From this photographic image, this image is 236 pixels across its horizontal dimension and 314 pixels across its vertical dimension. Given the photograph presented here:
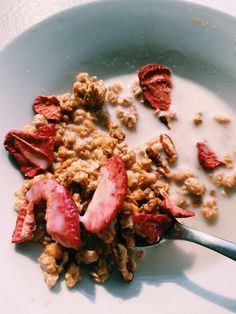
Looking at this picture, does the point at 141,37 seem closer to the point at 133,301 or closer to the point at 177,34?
the point at 177,34

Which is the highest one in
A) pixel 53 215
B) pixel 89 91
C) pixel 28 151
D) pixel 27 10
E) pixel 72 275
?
pixel 27 10

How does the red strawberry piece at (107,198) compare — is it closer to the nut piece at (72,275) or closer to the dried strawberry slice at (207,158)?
the nut piece at (72,275)

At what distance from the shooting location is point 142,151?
36.5 inches

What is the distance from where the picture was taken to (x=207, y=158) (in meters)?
0.93

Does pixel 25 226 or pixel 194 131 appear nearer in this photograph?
pixel 25 226

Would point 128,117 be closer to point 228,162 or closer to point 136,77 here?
point 136,77

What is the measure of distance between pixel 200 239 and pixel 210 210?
9 cm

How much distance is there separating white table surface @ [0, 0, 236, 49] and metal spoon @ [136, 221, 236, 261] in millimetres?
493

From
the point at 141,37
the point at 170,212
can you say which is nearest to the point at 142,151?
the point at 170,212

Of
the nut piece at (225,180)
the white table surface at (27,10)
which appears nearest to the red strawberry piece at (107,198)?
the nut piece at (225,180)

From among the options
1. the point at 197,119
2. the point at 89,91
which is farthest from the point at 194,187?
the point at 89,91

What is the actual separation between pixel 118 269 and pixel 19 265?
16 cm

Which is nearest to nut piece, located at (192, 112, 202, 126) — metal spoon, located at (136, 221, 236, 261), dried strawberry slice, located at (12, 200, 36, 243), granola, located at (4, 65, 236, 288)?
granola, located at (4, 65, 236, 288)

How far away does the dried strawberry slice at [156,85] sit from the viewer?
0.98 m
